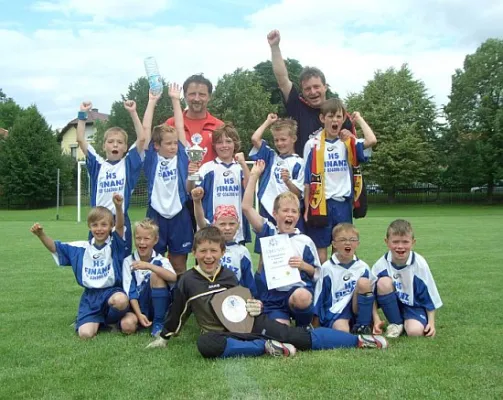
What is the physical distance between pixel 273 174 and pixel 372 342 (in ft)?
6.68

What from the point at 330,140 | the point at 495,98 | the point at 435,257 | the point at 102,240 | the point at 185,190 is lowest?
the point at 435,257

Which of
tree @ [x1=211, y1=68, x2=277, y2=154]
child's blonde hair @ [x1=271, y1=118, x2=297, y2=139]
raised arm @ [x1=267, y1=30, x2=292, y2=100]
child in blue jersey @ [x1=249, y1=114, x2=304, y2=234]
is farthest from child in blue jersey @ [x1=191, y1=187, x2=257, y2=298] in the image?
tree @ [x1=211, y1=68, x2=277, y2=154]

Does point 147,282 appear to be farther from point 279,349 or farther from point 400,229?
point 400,229

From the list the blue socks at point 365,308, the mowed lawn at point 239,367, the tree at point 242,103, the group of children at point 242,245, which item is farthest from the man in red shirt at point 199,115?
the tree at point 242,103

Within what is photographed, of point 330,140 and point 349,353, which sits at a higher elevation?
point 330,140

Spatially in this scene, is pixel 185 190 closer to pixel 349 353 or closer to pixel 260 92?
pixel 349 353

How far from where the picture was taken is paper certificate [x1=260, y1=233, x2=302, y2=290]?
4.93m

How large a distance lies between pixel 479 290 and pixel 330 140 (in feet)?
10.4

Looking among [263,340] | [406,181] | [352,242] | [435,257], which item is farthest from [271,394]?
[406,181]

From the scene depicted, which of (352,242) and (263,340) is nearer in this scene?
(263,340)

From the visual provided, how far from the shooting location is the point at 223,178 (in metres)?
5.67

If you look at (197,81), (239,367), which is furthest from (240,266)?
(197,81)

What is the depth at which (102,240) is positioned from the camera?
17.7ft

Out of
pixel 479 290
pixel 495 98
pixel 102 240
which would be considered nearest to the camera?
pixel 102 240
